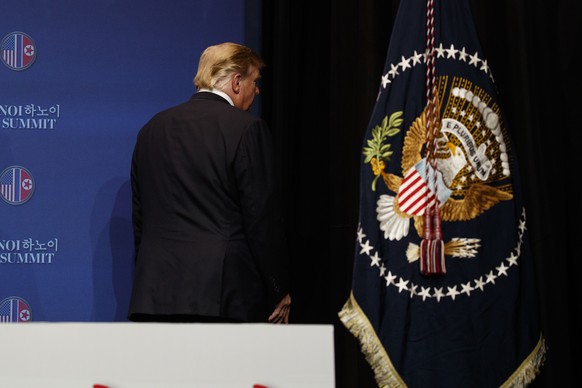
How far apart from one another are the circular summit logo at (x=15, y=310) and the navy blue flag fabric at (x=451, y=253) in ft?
4.69

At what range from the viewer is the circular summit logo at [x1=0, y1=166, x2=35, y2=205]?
3.20m

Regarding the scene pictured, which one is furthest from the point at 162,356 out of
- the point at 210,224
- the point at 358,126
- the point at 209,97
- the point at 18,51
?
the point at 18,51

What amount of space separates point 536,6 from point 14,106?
212 cm

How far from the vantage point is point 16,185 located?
3.22 m

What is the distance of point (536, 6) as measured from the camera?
9.29 feet

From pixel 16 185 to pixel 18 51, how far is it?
57 cm

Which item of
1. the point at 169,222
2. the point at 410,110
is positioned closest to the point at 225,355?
the point at 169,222

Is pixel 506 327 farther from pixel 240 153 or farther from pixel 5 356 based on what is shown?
pixel 5 356

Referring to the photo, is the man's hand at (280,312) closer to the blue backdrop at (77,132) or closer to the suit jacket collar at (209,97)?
the suit jacket collar at (209,97)

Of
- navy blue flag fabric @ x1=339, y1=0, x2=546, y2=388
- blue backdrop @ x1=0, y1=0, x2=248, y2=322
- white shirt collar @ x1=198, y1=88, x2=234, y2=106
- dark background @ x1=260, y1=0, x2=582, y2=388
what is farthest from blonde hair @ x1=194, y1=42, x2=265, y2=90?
blue backdrop @ x1=0, y1=0, x2=248, y2=322

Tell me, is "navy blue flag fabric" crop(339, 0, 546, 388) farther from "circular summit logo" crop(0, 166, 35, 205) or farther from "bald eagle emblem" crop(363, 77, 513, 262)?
"circular summit logo" crop(0, 166, 35, 205)

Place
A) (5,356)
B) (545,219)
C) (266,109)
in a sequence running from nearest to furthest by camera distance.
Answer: (5,356) < (545,219) < (266,109)

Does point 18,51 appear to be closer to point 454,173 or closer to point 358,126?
point 358,126

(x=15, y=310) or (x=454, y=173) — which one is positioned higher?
(x=454, y=173)
